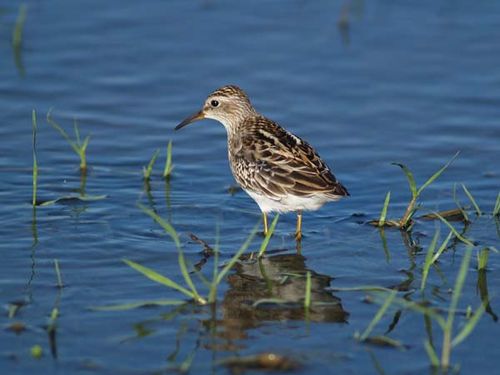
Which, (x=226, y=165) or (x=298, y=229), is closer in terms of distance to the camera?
(x=298, y=229)

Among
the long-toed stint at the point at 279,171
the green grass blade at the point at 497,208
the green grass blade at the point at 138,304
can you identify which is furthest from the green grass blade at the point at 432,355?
the green grass blade at the point at 497,208

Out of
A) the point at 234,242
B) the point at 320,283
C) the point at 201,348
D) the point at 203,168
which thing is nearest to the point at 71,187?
the point at 203,168

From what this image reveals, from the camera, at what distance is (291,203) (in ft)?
32.0

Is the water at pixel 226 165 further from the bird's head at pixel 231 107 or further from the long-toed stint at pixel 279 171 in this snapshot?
the bird's head at pixel 231 107

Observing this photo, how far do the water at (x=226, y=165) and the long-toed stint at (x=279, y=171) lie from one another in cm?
39

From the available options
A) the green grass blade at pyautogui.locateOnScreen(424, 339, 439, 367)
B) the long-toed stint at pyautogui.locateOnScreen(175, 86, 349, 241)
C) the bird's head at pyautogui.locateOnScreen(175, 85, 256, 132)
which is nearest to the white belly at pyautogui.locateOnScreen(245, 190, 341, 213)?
the long-toed stint at pyautogui.locateOnScreen(175, 86, 349, 241)

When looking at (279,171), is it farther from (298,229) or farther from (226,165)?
(226,165)

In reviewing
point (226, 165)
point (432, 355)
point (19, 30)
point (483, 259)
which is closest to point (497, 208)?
point (483, 259)

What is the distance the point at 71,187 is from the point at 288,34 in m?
5.06

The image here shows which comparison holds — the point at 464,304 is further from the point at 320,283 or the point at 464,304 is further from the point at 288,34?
the point at 288,34

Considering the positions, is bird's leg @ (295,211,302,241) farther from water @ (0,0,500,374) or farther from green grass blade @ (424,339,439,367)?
green grass blade @ (424,339,439,367)

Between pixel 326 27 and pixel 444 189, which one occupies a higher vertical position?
pixel 326 27

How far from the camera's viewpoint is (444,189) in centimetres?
1114

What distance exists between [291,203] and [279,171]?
0.31m
